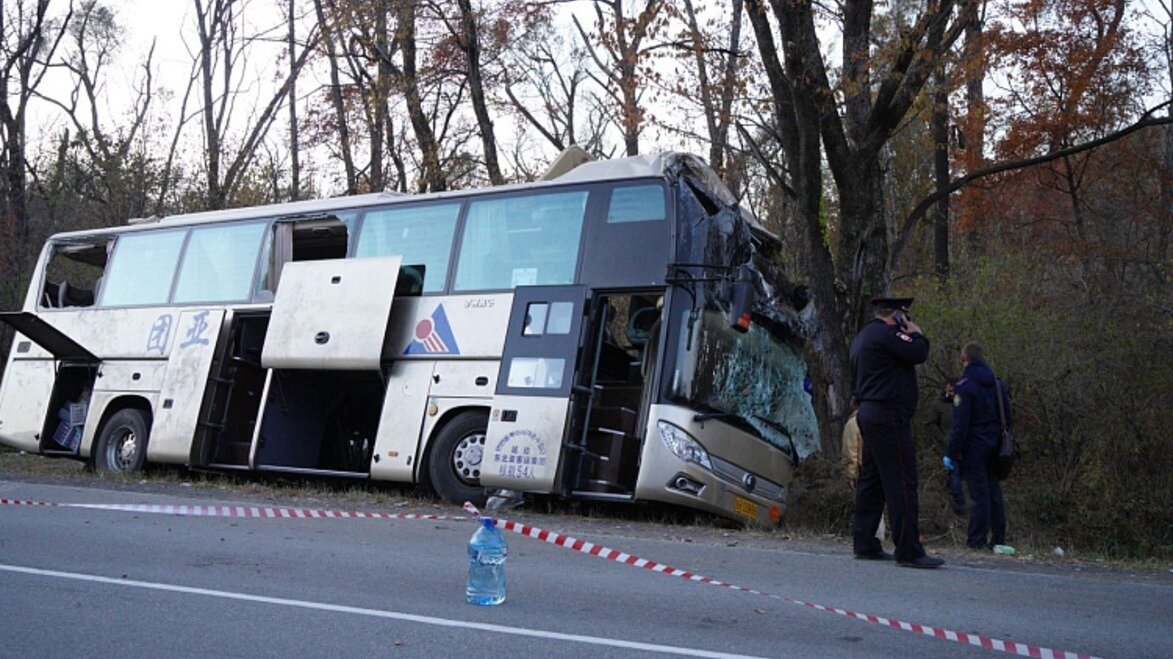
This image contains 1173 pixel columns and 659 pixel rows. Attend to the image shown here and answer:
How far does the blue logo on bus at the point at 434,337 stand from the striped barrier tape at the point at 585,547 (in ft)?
6.45

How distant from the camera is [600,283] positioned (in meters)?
12.2

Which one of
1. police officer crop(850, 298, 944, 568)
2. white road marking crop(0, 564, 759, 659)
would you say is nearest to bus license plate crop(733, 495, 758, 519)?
police officer crop(850, 298, 944, 568)

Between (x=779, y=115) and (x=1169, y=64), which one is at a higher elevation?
(x=1169, y=64)

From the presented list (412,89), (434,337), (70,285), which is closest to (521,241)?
(434,337)

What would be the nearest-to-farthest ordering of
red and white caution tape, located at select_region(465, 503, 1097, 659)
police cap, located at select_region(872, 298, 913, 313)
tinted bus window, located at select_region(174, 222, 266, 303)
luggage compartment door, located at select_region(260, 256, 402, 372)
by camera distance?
red and white caution tape, located at select_region(465, 503, 1097, 659) → police cap, located at select_region(872, 298, 913, 313) → luggage compartment door, located at select_region(260, 256, 402, 372) → tinted bus window, located at select_region(174, 222, 266, 303)

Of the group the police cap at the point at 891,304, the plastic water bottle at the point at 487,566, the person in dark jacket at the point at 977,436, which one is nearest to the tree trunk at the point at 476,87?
the person in dark jacket at the point at 977,436

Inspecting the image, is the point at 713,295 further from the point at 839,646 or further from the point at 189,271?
the point at 189,271

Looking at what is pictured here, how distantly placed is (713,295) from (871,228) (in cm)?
513

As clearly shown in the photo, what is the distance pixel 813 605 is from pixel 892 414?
188cm

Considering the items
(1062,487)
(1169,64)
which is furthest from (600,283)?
(1169,64)

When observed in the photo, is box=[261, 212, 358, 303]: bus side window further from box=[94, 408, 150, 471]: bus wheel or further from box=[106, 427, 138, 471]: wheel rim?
box=[106, 427, 138, 471]: wheel rim

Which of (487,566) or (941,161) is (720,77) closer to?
(941,161)

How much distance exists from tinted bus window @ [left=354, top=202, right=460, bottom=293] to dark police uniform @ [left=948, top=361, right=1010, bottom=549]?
18.3ft

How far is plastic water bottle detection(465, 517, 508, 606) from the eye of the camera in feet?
22.7
